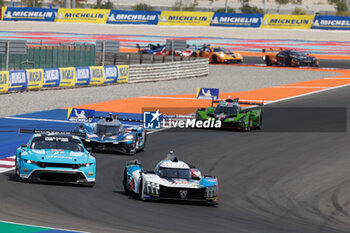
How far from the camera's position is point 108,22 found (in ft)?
306

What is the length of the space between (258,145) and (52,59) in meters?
24.1

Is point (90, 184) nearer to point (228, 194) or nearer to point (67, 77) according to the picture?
point (228, 194)

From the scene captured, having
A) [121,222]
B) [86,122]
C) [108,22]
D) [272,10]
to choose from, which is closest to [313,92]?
[86,122]

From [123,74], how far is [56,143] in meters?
29.4

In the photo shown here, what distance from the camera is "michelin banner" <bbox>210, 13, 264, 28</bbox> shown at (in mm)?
86312

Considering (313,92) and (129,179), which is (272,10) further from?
(129,179)

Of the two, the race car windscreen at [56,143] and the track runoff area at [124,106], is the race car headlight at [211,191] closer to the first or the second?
the race car windscreen at [56,143]

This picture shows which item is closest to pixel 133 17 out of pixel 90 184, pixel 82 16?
pixel 82 16

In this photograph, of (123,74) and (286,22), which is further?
(286,22)

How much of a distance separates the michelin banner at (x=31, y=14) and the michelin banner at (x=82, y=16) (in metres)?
1.02

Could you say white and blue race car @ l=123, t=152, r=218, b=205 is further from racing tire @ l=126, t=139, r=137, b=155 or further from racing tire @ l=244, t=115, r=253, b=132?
racing tire @ l=244, t=115, r=253, b=132

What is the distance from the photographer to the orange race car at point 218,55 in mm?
66125

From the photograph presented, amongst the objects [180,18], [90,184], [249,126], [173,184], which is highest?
[180,18]

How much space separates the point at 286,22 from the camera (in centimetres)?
8456
